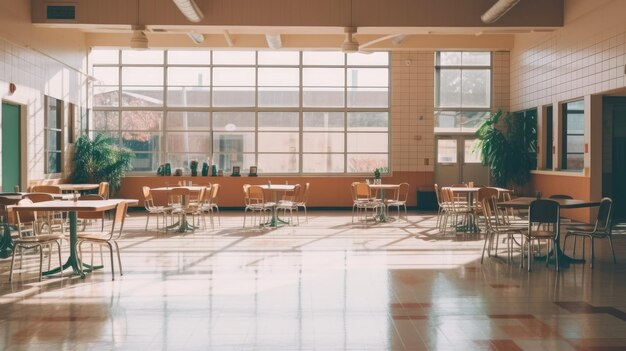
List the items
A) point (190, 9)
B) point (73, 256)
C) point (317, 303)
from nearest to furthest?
point (317, 303)
point (73, 256)
point (190, 9)

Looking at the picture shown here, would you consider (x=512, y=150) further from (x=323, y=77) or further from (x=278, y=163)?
(x=278, y=163)

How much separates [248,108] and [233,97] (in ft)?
1.53

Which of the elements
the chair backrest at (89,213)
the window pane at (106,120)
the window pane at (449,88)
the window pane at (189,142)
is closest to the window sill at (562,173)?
the window pane at (449,88)

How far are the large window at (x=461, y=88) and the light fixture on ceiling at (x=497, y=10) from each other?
5.05m

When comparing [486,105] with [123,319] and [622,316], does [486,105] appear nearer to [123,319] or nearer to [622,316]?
[622,316]

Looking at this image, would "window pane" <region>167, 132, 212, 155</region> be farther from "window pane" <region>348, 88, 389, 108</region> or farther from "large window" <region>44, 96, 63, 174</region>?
"window pane" <region>348, 88, 389, 108</region>

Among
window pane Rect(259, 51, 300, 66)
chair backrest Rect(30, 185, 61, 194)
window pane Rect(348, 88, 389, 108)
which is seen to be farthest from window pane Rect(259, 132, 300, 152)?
chair backrest Rect(30, 185, 61, 194)

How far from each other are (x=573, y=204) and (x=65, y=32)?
34.2 ft

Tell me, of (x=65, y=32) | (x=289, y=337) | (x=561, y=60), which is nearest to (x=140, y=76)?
(x=65, y=32)

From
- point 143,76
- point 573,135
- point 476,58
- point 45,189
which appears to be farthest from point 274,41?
point 573,135

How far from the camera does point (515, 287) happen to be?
5.94 metres

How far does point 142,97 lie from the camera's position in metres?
15.3

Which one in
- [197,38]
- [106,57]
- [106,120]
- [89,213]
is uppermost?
[197,38]

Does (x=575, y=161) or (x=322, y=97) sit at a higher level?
(x=322, y=97)
